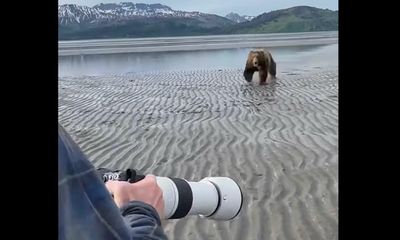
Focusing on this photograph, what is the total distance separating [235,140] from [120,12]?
88884 millimetres

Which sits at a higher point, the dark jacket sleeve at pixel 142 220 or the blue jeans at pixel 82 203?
the blue jeans at pixel 82 203

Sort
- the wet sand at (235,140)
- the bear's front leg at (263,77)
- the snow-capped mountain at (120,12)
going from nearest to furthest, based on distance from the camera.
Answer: the wet sand at (235,140) → the bear's front leg at (263,77) → the snow-capped mountain at (120,12)

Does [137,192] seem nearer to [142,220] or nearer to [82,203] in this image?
[142,220]

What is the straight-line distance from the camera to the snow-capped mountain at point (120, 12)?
78.8 m

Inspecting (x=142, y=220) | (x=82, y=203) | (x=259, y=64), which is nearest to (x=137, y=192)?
(x=142, y=220)

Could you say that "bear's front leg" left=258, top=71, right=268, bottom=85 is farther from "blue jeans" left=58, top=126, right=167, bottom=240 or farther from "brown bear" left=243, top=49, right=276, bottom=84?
"blue jeans" left=58, top=126, right=167, bottom=240

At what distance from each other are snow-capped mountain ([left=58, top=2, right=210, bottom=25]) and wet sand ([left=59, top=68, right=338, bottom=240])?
5890 centimetres

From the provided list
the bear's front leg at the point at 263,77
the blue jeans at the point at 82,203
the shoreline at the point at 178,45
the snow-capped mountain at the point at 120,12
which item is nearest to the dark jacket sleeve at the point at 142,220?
the blue jeans at the point at 82,203

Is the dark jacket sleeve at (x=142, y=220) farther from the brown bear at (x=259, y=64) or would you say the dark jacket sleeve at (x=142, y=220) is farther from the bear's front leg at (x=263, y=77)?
the bear's front leg at (x=263, y=77)

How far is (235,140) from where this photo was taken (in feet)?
23.9

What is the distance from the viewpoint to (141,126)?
330 inches

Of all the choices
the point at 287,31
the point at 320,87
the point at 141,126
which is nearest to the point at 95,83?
the point at 320,87

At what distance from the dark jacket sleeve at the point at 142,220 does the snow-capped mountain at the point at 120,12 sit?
69.2 m
